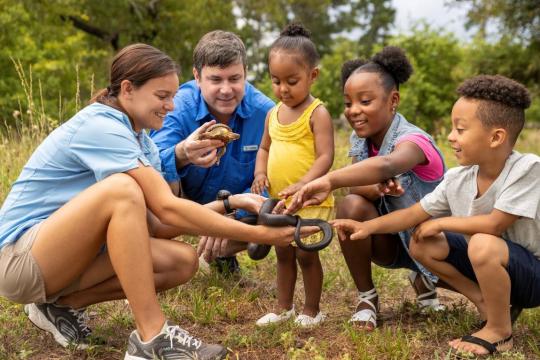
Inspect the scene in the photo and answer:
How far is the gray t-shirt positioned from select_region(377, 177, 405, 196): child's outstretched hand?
0.43 feet

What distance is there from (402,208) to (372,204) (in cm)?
15

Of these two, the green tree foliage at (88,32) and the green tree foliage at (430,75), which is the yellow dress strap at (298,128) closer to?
the green tree foliage at (88,32)

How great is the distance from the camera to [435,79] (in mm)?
16516

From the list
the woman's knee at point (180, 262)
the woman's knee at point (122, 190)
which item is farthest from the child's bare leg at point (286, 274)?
the woman's knee at point (122, 190)

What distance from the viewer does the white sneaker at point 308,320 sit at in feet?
10.7

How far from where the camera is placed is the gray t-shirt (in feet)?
9.19

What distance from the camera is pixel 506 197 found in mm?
2814

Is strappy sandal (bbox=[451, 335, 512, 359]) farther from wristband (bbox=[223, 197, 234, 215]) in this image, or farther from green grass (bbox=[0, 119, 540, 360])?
wristband (bbox=[223, 197, 234, 215])

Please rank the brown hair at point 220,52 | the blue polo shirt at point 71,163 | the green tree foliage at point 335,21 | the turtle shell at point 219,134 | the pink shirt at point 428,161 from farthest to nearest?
the green tree foliage at point 335,21 < the brown hair at point 220,52 < the turtle shell at point 219,134 < the pink shirt at point 428,161 < the blue polo shirt at point 71,163

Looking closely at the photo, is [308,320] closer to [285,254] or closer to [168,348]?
[285,254]

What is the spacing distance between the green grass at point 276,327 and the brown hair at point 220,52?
1.29 meters

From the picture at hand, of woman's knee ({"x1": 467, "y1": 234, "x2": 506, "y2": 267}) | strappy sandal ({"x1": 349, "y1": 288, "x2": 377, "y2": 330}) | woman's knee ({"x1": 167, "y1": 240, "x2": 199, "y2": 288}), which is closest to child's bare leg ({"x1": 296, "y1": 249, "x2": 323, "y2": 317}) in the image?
strappy sandal ({"x1": 349, "y1": 288, "x2": 377, "y2": 330})

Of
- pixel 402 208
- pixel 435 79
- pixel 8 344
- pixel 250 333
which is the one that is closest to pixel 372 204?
pixel 402 208

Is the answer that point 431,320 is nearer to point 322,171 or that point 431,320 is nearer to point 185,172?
point 322,171
